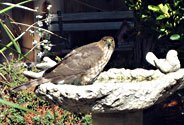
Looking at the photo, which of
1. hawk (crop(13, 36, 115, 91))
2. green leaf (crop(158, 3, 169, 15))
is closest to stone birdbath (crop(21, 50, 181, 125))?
hawk (crop(13, 36, 115, 91))

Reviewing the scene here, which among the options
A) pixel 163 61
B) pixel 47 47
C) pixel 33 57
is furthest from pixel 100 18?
pixel 163 61

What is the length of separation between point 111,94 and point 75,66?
80cm

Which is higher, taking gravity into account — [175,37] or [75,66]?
[175,37]

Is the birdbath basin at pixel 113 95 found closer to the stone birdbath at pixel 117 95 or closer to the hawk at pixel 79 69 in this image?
the stone birdbath at pixel 117 95

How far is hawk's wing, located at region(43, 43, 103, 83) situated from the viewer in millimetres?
5996

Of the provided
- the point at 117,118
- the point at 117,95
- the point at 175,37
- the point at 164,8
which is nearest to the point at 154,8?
the point at 164,8

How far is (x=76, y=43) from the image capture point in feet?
41.3

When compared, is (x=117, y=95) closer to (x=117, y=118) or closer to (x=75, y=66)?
(x=117, y=118)

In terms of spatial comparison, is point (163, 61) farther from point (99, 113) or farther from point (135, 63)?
point (135, 63)

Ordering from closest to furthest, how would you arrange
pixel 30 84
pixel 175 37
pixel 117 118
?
pixel 30 84, pixel 117 118, pixel 175 37

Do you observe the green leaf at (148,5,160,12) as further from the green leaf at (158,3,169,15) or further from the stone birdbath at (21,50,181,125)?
the stone birdbath at (21,50,181,125)

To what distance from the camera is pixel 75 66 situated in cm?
607

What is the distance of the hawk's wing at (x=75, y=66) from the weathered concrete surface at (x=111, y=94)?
9.0 inches

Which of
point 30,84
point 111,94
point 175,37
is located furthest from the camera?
point 175,37
